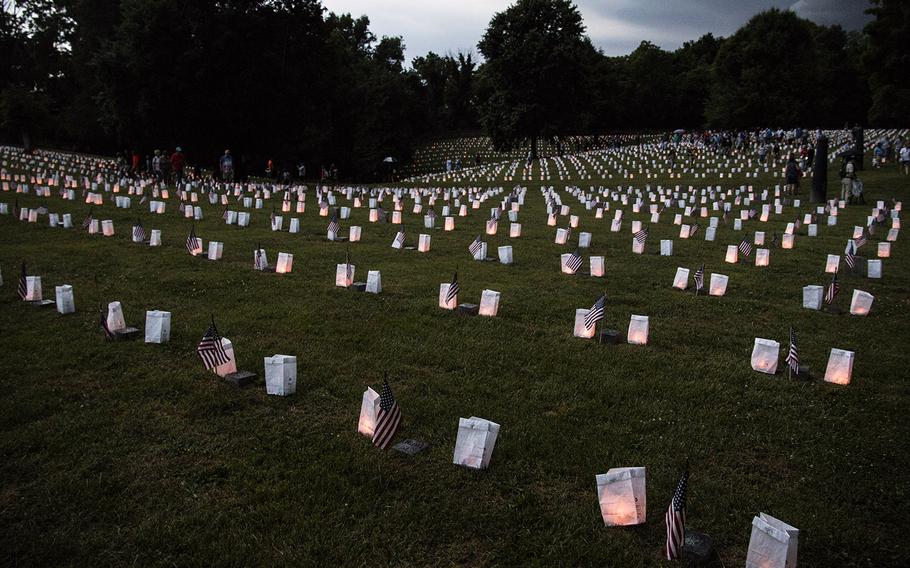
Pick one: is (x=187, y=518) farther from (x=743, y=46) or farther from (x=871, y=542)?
(x=743, y=46)

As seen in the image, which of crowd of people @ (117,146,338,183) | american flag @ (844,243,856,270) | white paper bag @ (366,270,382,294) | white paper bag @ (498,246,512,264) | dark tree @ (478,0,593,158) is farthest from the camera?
dark tree @ (478,0,593,158)

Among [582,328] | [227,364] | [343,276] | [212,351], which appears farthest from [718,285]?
Result: [212,351]

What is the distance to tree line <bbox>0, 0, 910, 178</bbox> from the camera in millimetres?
32719

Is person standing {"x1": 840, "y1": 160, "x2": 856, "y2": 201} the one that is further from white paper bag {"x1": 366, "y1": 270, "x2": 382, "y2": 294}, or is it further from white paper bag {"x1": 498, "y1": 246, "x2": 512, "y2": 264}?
white paper bag {"x1": 366, "y1": 270, "x2": 382, "y2": 294}

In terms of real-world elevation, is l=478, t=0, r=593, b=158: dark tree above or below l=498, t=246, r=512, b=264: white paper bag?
above

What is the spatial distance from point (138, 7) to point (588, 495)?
3608 centimetres

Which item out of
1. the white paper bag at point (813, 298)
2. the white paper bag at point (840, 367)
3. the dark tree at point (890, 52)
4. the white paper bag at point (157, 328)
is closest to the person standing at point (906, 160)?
the dark tree at point (890, 52)

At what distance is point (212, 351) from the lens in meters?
5.96

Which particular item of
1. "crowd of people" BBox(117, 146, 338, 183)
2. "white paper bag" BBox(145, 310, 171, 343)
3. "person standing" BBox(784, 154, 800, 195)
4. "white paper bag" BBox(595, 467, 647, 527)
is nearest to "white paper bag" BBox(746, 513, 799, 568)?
"white paper bag" BBox(595, 467, 647, 527)

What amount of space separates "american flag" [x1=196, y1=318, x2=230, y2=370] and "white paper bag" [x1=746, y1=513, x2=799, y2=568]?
4709 millimetres

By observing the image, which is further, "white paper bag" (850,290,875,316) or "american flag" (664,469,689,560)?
"white paper bag" (850,290,875,316)

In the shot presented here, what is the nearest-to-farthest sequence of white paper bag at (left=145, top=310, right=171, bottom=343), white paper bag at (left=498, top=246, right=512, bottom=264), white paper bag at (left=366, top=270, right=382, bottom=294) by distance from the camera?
white paper bag at (left=145, top=310, right=171, bottom=343), white paper bag at (left=366, top=270, right=382, bottom=294), white paper bag at (left=498, top=246, right=512, bottom=264)

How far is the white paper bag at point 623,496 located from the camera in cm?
377

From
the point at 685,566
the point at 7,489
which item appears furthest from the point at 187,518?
the point at 685,566
